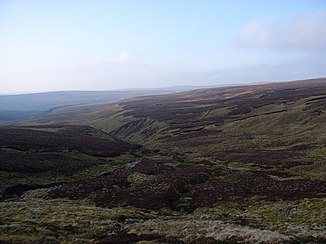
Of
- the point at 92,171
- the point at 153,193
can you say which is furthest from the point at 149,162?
the point at 153,193

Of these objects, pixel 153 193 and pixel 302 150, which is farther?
pixel 302 150

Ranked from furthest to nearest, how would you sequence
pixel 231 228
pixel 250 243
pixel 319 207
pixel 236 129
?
1. pixel 236 129
2. pixel 319 207
3. pixel 231 228
4. pixel 250 243

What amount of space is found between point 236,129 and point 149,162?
124 feet

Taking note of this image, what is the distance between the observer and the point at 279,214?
32.8 m

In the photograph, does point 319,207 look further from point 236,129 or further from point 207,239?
point 236,129

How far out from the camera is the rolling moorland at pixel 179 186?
86.8ft

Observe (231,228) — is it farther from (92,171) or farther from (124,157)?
(124,157)

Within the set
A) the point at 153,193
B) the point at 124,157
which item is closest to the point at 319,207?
the point at 153,193

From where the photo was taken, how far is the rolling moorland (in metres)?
26.5

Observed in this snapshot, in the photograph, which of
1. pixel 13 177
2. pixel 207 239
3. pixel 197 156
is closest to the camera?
pixel 207 239

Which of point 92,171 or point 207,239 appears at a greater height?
point 207,239

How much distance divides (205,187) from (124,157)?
3518 centimetres

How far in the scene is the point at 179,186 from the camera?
47.9 meters

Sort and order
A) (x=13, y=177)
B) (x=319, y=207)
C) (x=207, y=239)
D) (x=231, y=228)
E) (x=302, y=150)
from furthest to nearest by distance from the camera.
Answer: (x=302, y=150) < (x=13, y=177) < (x=319, y=207) < (x=231, y=228) < (x=207, y=239)
